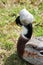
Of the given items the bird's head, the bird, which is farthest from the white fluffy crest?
the bird

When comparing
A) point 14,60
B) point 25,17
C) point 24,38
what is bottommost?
point 14,60

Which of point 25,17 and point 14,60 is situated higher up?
point 25,17

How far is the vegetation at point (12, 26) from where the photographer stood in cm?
457

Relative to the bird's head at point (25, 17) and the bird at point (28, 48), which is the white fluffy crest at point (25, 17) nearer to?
the bird's head at point (25, 17)

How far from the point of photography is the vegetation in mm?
4566

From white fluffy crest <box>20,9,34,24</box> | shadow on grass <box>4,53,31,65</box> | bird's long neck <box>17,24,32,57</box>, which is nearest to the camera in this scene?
white fluffy crest <box>20,9,34,24</box>

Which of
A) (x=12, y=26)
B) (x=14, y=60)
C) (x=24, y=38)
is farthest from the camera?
(x=12, y=26)

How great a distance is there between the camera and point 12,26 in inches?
204

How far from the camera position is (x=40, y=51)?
4258mm

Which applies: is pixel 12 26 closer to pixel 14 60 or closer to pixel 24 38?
pixel 14 60

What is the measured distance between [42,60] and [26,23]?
1.84 ft

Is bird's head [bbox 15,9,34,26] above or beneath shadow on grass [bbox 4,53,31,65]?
above

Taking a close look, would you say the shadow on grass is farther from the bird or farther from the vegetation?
the bird

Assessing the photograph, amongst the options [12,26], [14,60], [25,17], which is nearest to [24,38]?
[25,17]
